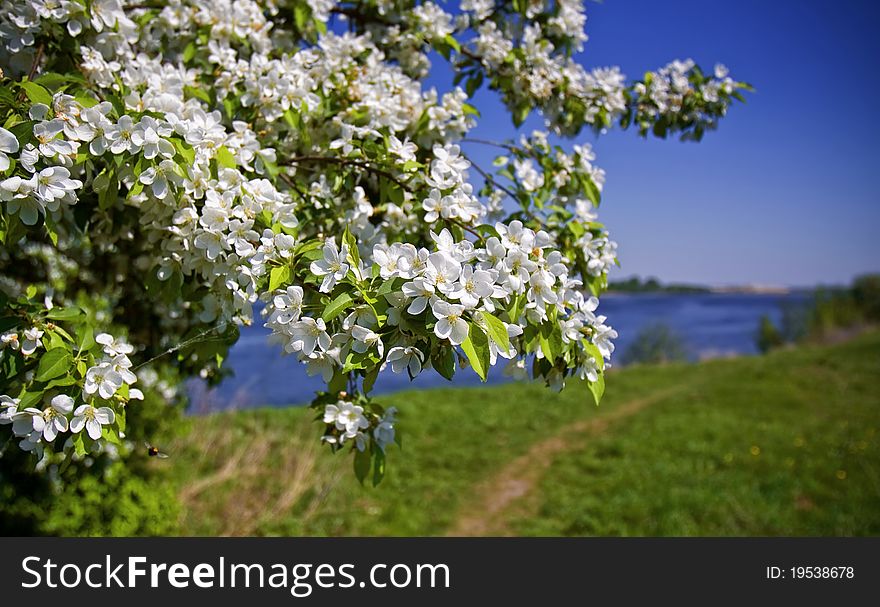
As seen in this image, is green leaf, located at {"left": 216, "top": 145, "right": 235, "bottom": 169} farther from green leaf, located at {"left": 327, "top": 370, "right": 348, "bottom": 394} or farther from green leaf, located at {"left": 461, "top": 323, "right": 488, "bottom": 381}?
green leaf, located at {"left": 461, "top": 323, "right": 488, "bottom": 381}

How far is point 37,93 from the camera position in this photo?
1.58 metres

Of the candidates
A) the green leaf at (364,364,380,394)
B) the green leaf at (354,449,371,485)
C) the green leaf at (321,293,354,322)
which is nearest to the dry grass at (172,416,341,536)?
the green leaf at (354,449,371,485)

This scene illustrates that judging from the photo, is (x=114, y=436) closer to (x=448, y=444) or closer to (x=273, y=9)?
(x=273, y=9)

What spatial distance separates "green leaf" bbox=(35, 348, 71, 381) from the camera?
1.49 metres

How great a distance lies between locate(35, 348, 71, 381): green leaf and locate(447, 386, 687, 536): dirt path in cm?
452

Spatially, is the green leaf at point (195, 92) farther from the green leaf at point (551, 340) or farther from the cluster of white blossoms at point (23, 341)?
the green leaf at point (551, 340)

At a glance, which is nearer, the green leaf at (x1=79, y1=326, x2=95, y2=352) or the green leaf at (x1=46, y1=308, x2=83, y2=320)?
the green leaf at (x1=79, y1=326, x2=95, y2=352)

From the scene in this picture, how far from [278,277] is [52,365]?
0.56m

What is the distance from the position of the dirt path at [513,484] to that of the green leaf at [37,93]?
4776 millimetres

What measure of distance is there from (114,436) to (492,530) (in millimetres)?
4594

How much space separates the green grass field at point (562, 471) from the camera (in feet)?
17.7

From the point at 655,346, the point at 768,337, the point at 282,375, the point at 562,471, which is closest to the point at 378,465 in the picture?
the point at 562,471

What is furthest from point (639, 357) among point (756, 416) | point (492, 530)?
point (492, 530)

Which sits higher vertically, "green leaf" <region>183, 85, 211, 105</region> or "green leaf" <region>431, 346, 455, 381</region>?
"green leaf" <region>183, 85, 211, 105</region>
